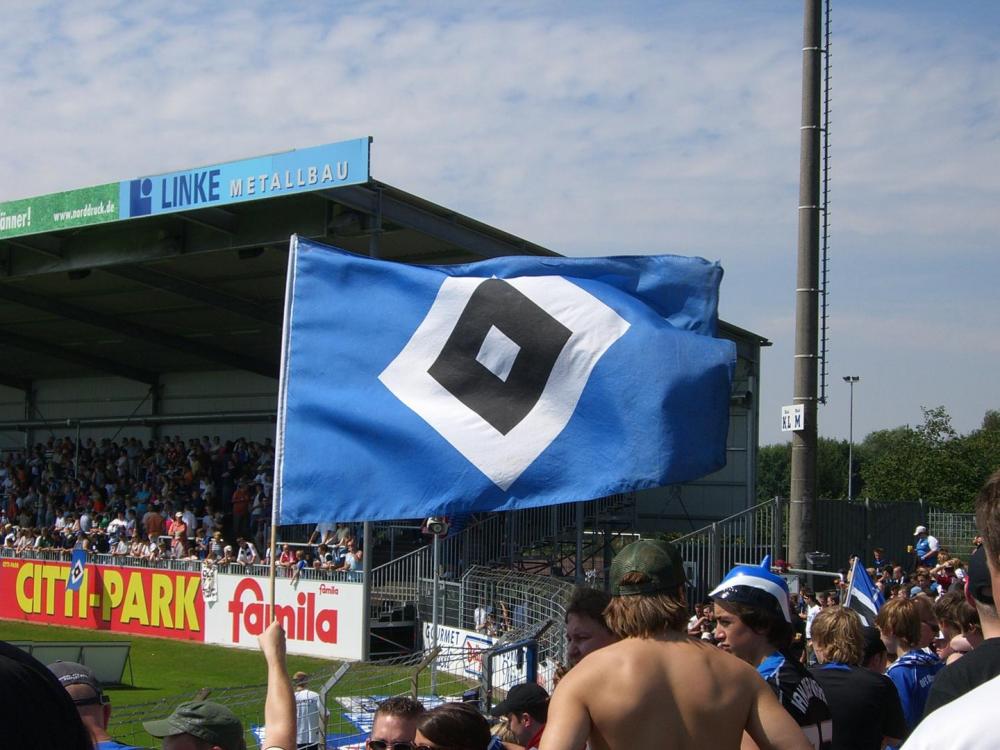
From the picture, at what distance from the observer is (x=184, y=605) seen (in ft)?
83.6

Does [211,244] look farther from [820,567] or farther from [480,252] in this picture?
[820,567]

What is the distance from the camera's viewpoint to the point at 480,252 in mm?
22016

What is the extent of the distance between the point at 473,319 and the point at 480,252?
1537 centimetres

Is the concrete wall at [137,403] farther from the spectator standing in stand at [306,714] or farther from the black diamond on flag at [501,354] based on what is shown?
the black diamond on flag at [501,354]

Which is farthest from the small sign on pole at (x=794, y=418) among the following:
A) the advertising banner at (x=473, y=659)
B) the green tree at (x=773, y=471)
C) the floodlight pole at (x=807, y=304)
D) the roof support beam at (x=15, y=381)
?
the green tree at (x=773, y=471)

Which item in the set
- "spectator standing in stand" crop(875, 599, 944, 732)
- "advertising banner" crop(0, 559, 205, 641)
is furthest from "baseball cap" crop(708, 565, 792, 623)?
"advertising banner" crop(0, 559, 205, 641)

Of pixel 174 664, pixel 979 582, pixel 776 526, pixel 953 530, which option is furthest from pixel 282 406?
pixel 953 530

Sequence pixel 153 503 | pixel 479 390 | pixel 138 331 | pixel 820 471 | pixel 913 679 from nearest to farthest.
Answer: pixel 913 679 < pixel 479 390 < pixel 153 503 < pixel 138 331 < pixel 820 471

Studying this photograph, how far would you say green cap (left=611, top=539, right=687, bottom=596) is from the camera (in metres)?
3.49

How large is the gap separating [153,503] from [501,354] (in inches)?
1042

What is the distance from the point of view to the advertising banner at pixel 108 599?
2548 centimetres

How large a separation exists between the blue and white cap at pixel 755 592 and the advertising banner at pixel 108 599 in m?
22.1

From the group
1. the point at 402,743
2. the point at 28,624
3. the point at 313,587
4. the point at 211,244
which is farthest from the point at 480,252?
the point at 402,743

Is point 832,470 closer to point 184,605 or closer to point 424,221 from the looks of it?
point 184,605
